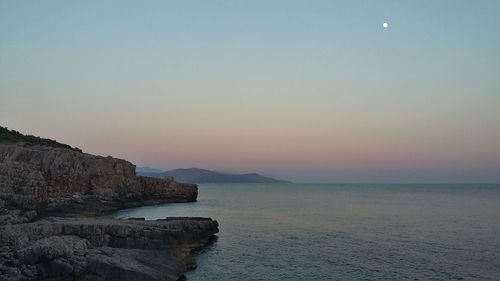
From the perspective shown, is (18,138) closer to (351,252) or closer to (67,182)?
(67,182)

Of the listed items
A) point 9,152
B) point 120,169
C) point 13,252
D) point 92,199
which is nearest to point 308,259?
point 13,252

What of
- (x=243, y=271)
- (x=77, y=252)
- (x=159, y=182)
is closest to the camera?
(x=77, y=252)

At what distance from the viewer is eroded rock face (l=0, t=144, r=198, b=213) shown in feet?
220

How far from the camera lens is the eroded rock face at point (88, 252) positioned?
3319 cm

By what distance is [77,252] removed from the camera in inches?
Result: 1416

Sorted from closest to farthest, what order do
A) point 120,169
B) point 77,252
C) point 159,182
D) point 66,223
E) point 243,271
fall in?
point 77,252 < point 66,223 < point 243,271 < point 120,169 < point 159,182

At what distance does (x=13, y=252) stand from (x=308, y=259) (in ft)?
110

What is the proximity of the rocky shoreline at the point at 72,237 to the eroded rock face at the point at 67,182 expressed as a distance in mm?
256

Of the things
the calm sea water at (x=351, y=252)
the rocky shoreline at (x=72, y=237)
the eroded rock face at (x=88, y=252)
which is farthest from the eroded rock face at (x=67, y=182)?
the calm sea water at (x=351, y=252)

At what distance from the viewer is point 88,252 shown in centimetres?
3669

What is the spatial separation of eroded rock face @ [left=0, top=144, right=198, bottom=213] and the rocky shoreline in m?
0.26

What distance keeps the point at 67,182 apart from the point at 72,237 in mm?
63487

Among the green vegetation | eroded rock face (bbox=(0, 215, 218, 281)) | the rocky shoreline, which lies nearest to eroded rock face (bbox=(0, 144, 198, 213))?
the rocky shoreline

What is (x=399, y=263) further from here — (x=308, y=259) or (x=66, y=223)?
(x=66, y=223)
